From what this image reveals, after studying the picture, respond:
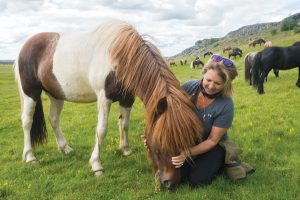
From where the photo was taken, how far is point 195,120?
13.1ft

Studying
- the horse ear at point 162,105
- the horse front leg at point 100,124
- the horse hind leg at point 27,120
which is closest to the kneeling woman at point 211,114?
the horse ear at point 162,105

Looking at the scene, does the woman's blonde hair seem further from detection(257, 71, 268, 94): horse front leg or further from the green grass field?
detection(257, 71, 268, 94): horse front leg

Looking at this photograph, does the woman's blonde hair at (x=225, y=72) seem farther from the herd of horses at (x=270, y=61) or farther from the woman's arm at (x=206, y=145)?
the herd of horses at (x=270, y=61)

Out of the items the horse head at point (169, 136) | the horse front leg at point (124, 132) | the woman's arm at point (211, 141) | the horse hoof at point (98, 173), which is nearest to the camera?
the horse head at point (169, 136)

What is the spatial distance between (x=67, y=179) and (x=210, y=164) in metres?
2.42

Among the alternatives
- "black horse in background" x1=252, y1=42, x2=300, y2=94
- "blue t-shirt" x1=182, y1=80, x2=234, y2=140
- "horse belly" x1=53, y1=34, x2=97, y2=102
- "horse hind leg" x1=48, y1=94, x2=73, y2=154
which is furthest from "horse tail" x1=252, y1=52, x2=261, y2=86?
"blue t-shirt" x1=182, y1=80, x2=234, y2=140

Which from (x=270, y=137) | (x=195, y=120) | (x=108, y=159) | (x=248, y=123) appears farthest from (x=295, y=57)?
(x=195, y=120)

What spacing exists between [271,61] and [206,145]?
10782 millimetres

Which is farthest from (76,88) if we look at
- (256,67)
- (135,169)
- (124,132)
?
(256,67)

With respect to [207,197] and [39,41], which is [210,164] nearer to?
[207,197]

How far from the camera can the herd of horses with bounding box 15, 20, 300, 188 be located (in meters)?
3.99

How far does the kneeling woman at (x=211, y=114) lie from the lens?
4.39 meters

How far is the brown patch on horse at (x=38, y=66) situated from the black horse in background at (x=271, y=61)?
9.75 meters

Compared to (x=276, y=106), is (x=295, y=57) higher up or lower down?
higher up
